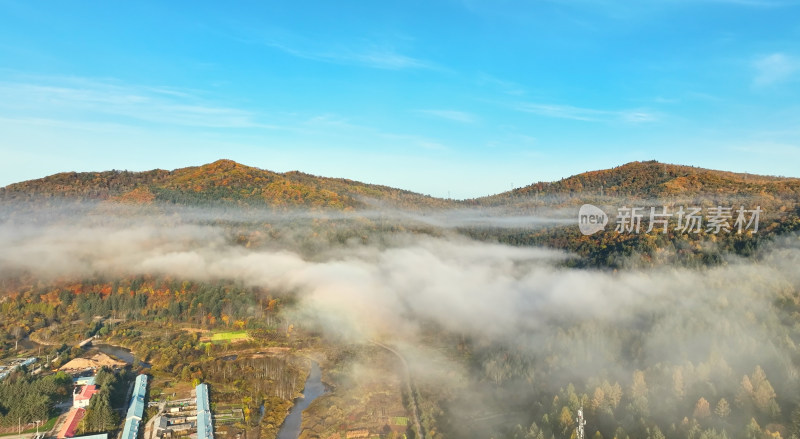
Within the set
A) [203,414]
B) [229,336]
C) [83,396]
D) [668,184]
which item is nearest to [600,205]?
[668,184]

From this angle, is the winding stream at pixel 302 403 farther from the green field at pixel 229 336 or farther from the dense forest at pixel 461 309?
the green field at pixel 229 336

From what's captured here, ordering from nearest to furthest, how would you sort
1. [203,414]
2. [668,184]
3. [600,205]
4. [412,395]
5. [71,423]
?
1. [71,423]
2. [203,414]
3. [412,395]
4. [668,184]
5. [600,205]

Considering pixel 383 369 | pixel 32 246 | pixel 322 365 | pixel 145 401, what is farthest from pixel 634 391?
pixel 32 246

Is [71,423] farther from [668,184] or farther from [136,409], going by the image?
[668,184]

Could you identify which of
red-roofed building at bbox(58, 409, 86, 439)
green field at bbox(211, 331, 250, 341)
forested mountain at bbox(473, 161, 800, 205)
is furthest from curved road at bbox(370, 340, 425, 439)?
forested mountain at bbox(473, 161, 800, 205)

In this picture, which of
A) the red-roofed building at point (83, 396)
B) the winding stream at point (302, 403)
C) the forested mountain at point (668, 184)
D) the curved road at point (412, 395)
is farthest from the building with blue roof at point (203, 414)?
the forested mountain at point (668, 184)

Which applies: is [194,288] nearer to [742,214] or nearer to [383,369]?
[383,369]
